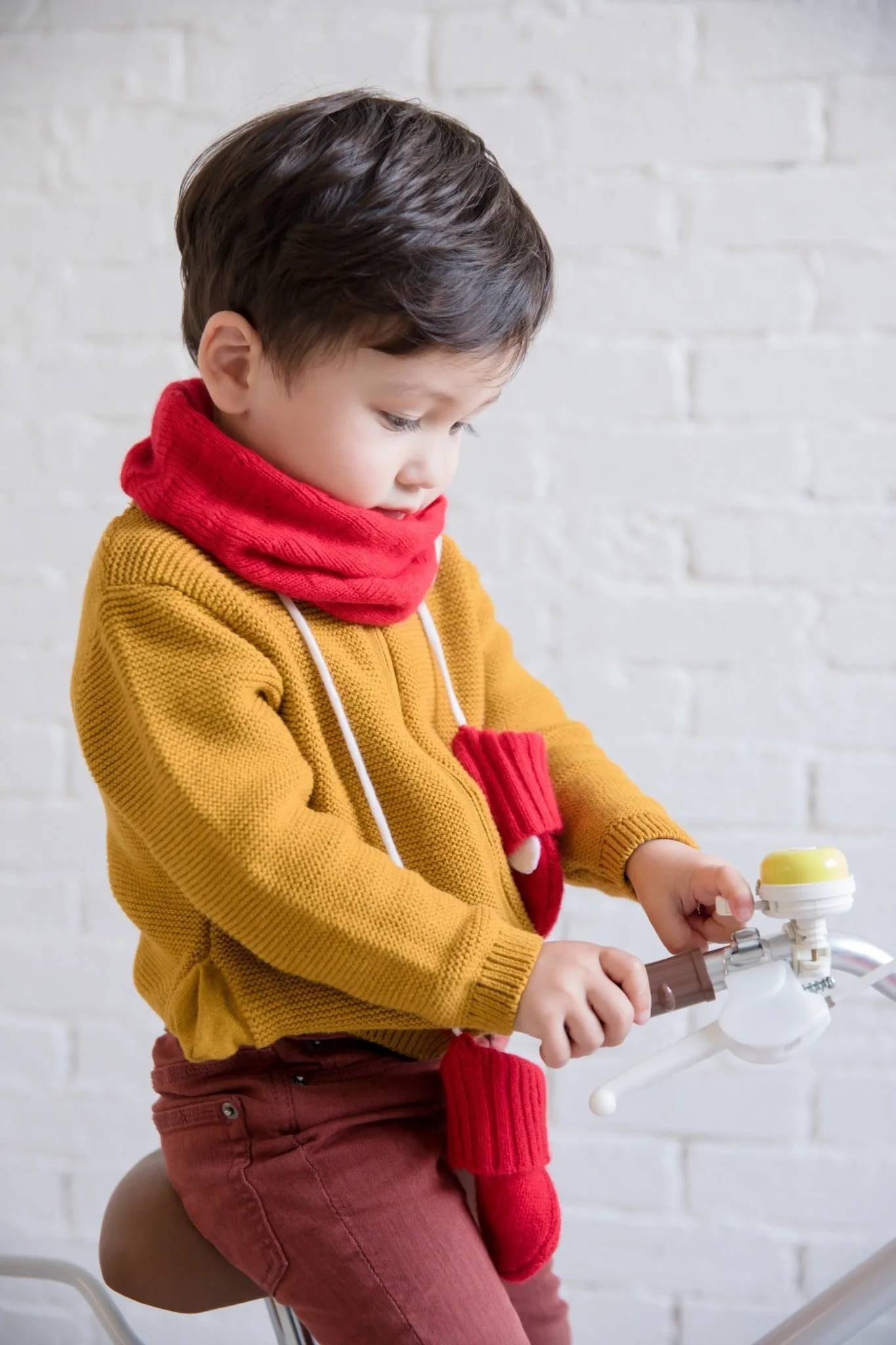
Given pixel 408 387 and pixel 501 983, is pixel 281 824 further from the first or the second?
pixel 408 387

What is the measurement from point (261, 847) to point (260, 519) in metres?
0.20

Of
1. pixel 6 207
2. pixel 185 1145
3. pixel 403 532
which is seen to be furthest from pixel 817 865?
pixel 6 207

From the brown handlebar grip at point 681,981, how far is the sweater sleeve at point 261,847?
2.7 inches

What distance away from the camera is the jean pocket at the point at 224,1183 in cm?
80

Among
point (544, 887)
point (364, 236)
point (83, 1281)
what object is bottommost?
point (83, 1281)

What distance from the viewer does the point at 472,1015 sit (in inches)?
28.3

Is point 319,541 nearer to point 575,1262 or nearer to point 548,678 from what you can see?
point 548,678

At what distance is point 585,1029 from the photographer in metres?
0.70

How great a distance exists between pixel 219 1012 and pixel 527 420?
29.1 inches

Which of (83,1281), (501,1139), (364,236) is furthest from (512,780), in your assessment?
(83,1281)

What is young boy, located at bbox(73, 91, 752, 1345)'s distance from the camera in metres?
0.74

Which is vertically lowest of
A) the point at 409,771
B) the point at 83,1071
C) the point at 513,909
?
the point at 83,1071

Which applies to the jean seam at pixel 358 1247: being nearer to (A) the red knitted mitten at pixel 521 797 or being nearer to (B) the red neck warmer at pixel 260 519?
(A) the red knitted mitten at pixel 521 797

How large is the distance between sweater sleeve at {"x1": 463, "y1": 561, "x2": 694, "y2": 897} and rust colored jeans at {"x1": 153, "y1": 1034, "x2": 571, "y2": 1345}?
178 mm
